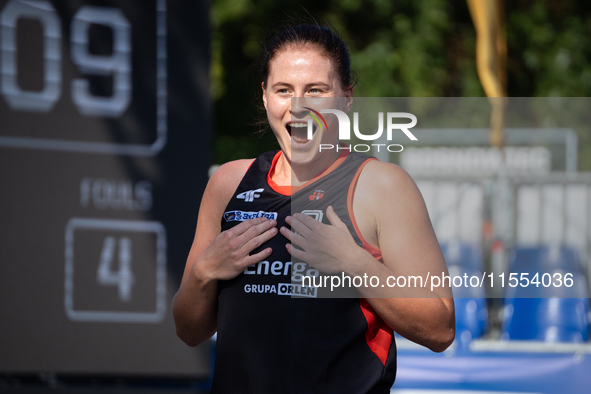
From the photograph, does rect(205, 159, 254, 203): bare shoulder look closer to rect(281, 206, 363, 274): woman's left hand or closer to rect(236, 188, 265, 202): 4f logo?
rect(236, 188, 265, 202): 4f logo

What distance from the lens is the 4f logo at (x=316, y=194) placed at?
1572mm

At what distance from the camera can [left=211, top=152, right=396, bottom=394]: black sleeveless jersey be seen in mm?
1457

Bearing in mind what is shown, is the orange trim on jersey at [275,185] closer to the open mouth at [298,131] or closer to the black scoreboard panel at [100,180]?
the open mouth at [298,131]

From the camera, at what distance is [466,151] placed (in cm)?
772

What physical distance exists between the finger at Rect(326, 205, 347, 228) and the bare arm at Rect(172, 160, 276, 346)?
14 cm

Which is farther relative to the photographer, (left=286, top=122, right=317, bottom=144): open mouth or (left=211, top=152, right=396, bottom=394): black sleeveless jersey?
(left=286, top=122, right=317, bottom=144): open mouth

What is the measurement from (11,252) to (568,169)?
6.08 m

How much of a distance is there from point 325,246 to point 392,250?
161 mm

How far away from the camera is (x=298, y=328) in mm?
1476

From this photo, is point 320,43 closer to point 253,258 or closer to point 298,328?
point 253,258

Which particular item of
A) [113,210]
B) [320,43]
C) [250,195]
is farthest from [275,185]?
[113,210]

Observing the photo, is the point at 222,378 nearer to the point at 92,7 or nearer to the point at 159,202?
the point at 159,202

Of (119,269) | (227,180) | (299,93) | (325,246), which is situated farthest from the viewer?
(119,269)

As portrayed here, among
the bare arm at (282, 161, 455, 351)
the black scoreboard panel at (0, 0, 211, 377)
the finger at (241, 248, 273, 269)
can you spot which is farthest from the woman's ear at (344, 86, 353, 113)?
the black scoreboard panel at (0, 0, 211, 377)
